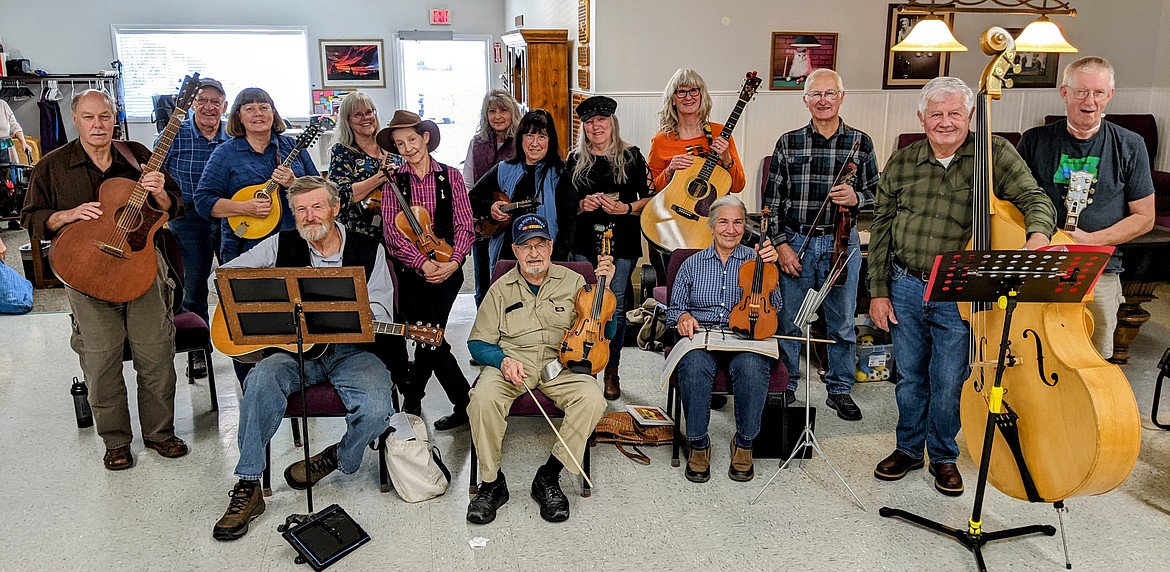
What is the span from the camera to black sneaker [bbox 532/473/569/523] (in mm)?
3107

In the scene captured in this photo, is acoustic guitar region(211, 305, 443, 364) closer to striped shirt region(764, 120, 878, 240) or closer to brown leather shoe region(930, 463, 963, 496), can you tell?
striped shirt region(764, 120, 878, 240)

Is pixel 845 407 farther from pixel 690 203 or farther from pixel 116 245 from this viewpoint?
pixel 116 245

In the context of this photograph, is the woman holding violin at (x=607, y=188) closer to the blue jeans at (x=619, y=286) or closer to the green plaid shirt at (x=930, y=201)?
the blue jeans at (x=619, y=286)

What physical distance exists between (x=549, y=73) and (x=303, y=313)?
423cm

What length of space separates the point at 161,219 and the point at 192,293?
1.12 m

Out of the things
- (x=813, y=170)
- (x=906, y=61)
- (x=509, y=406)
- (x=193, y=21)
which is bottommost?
(x=509, y=406)

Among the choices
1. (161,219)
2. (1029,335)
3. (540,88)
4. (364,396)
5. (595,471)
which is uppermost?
(540,88)

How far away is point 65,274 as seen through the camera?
320cm

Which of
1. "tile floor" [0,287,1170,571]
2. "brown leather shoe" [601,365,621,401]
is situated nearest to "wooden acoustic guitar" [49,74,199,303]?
"tile floor" [0,287,1170,571]

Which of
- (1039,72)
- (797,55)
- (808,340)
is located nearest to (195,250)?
(808,340)

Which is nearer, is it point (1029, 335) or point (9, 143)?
point (1029, 335)

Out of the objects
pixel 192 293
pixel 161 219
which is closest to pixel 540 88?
pixel 192 293

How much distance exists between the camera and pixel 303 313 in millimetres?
2881

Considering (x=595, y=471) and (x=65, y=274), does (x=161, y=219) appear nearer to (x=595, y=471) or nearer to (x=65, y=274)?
(x=65, y=274)
